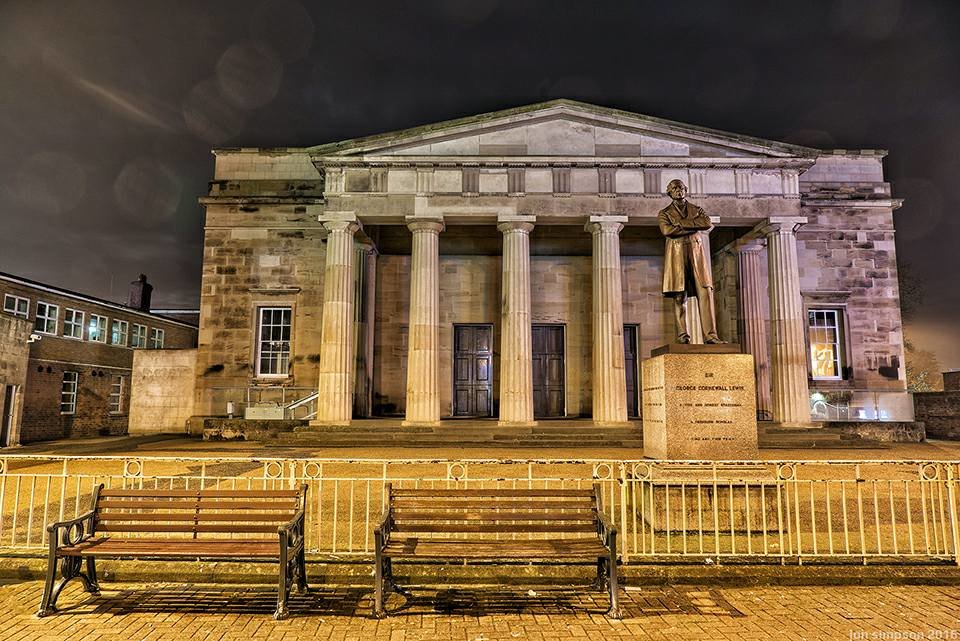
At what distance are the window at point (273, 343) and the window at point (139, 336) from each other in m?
12.6

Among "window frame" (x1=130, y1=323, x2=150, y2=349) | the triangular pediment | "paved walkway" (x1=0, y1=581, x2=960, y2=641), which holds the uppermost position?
the triangular pediment

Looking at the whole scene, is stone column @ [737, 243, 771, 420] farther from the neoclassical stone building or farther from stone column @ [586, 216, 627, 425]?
stone column @ [586, 216, 627, 425]

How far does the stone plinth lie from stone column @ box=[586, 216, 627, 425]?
1056 cm

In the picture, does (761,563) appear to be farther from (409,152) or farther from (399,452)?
(409,152)

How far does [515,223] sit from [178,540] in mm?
14777

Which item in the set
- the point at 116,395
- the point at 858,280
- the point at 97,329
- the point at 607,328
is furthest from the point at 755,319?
the point at 116,395

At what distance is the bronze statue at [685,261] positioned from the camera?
25.6 ft

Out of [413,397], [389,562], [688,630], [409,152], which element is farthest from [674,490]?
[409,152]

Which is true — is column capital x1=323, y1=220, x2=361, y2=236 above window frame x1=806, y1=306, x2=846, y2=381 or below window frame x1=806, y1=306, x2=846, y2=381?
above

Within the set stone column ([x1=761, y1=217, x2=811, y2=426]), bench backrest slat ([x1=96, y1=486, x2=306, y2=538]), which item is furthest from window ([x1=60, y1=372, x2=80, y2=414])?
stone column ([x1=761, y1=217, x2=811, y2=426])

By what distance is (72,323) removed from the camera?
1033 inches

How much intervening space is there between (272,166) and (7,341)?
11245 mm

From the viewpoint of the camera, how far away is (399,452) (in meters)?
15.2

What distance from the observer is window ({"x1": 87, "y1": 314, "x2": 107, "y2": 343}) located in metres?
27.3
